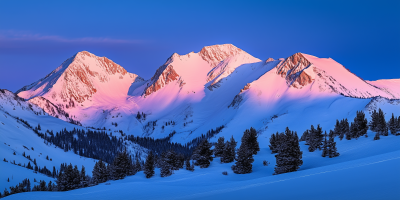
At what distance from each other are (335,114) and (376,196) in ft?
637

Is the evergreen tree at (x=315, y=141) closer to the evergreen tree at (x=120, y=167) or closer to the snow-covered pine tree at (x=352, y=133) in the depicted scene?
the snow-covered pine tree at (x=352, y=133)

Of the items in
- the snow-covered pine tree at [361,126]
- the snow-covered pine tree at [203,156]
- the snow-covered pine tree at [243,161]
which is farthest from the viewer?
the snow-covered pine tree at [361,126]

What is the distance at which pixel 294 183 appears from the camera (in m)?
27.8

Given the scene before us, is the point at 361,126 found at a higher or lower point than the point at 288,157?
higher

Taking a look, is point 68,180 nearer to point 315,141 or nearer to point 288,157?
point 288,157

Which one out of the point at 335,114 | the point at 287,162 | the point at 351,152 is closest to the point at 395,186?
the point at 287,162

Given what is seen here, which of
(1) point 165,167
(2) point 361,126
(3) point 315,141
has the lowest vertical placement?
(1) point 165,167

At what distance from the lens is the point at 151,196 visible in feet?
112

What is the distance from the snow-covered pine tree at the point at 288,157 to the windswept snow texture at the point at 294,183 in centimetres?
362

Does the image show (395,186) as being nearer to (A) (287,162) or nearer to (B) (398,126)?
(A) (287,162)

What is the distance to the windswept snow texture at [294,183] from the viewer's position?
2119 cm

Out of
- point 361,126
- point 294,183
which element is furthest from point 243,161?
point 361,126

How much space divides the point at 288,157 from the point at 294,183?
71.5 ft

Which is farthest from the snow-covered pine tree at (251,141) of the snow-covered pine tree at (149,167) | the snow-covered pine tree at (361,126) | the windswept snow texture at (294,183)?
the snow-covered pine tree at (149,167)
